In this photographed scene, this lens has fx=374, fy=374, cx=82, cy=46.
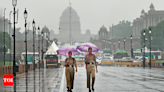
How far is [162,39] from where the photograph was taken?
391ft

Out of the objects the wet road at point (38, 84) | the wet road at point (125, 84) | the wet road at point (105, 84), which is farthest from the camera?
the wet road at point (38, 84)

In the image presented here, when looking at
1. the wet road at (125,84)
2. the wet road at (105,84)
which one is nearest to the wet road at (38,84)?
the wet road at (105,84)

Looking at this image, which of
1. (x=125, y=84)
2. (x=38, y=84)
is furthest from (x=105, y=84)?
(x=38, y=84)

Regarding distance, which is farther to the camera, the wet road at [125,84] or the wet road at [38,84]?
the wet road at [38,84]

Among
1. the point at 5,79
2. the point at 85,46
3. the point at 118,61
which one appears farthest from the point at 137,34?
the point at 5,79

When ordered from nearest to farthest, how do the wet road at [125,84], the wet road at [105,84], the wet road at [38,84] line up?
the wet road at [125,84], the wet road at [105,84], the wet road at [38,84]

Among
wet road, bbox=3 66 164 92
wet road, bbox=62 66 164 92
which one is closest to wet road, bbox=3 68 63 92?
wet road, bbox=3 66 164 92

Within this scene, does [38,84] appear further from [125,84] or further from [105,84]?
[125,84]

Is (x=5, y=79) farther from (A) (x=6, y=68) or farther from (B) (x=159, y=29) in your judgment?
(B) (x=159, y=29)

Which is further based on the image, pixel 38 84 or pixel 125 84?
pixel 38 84

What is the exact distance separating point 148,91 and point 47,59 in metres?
47.6

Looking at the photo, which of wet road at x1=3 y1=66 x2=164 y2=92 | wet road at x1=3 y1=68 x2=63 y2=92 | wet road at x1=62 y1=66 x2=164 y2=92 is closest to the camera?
wet road at x1=62 y1=66 x2=164 y2=92

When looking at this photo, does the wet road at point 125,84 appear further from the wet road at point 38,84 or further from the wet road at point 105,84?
the wet road at point 38,84

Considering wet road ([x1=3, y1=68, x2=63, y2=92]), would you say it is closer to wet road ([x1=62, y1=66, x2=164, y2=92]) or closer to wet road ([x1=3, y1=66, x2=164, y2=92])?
wet road ([x1=3, y1=66, x2=164, y2=92])
